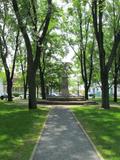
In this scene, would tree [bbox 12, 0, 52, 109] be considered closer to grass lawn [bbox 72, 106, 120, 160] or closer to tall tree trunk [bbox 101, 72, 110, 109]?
tall tree trunk [bbox 101, 72, 110, 109]

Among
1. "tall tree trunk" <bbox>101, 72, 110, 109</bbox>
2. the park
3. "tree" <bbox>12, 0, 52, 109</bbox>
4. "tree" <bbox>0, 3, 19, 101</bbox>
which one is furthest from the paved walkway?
"tree" <bbox>0, 3, 19, 101</bbox>

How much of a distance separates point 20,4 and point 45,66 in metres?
34.0

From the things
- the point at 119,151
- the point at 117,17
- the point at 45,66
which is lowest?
the point at 119,151

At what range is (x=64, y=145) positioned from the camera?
13414 mm

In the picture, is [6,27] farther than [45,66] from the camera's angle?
No

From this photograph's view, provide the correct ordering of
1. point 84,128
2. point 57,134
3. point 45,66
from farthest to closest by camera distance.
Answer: point 45,66 → point 84,128 → point 57,134

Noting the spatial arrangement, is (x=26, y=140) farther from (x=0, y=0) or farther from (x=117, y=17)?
(x=117, y=17)

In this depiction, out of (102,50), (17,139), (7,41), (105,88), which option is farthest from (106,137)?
(7,41)

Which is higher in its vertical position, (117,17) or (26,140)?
(117,17)

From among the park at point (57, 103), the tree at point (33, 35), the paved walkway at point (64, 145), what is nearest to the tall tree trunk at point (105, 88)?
the park at point (57, 103)

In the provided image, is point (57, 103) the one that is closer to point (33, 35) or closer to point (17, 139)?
point (33, 35)

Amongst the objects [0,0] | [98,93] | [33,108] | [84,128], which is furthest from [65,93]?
[98,93]

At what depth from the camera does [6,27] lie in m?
49.4

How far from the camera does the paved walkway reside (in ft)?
38.0
